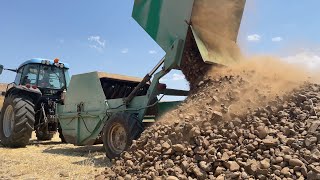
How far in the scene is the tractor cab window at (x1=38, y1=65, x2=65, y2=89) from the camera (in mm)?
8820

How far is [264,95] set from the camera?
425cm

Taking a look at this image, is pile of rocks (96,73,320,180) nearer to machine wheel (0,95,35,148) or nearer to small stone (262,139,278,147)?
small stone (262,139,278,147)

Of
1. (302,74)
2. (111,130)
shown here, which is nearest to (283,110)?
(302,74)

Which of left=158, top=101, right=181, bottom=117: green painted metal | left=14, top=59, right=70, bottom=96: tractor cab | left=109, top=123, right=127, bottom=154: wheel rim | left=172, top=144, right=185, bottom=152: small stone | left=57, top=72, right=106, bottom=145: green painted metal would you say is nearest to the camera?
left=172, top=144, right=185, bottom=152: small stone

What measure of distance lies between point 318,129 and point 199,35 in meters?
2.44

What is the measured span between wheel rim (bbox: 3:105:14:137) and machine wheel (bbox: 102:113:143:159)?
349 centimetres

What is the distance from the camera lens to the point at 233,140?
3506 mm

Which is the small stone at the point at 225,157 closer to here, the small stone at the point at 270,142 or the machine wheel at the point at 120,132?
the small stone at the point at 270,142

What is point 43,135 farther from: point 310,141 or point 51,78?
point 310,141

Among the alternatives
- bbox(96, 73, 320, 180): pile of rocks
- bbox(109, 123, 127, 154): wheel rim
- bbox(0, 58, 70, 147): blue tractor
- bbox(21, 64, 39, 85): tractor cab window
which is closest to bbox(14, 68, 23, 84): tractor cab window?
bbox(0, 58, 70, 147): blue tractor

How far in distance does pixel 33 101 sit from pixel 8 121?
2.57ft

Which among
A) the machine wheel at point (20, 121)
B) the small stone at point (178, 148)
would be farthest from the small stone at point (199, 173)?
the machine wheel at point (20, 121)

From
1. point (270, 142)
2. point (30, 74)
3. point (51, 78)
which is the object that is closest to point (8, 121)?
point (30, 74)

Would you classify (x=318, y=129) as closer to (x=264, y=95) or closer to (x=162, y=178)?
(x=264, y=95)
